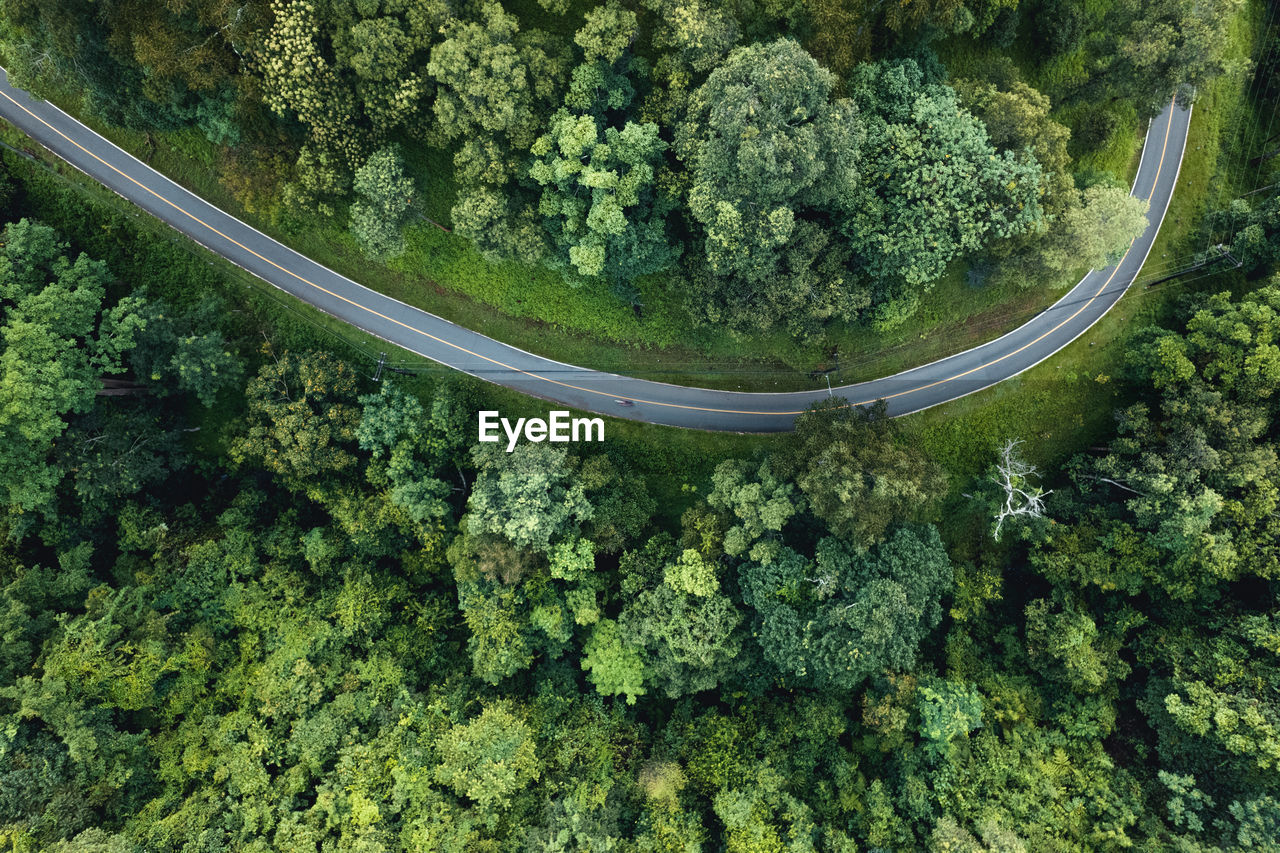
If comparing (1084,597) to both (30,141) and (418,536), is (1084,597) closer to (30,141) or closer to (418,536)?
(418,536)

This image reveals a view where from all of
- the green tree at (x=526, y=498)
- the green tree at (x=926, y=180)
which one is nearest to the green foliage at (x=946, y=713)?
the green tree at (x=526, y=498)

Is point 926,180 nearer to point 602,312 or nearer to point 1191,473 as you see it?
point 602,312

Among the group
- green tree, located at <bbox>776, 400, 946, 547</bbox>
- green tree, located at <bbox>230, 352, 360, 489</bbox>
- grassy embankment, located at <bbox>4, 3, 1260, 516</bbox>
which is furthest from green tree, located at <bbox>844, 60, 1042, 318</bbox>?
green tree, located at <bbox>230, 352, 360, 489</bbox>

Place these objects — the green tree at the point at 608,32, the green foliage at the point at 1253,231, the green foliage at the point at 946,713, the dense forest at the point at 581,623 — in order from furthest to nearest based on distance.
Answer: the green foliage at the point at 1253,231
the green foliage at the point at 946,713
the dense forest at the point at 581,623
the green tree at the point at 608,32

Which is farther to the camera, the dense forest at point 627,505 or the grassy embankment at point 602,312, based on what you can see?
the grassy embankment at point 602,312

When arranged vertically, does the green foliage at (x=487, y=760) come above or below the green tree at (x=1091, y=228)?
below

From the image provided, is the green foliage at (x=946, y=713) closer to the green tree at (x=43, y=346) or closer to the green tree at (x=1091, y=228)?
the green tree at (x=1091, y=228)

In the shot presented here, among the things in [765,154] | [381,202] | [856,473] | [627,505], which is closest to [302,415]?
[381,202]
